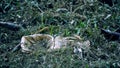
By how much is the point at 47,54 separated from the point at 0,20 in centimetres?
118

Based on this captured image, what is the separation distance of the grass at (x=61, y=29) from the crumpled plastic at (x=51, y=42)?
0.29ft

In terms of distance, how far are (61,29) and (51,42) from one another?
40 cm

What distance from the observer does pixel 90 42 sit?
388 cm

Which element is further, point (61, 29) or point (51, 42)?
point (61, 29)

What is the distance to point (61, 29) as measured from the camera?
4086mm

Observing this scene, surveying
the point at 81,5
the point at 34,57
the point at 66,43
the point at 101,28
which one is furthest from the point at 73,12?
the point at 34,57

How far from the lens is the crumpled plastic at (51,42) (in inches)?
143

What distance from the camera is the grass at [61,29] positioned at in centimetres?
343

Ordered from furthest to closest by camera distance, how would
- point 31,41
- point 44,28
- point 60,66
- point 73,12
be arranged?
1. point 73,12
2. point 44,28
3. point 31,41
4. point 60,66

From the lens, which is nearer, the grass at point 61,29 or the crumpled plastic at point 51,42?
the grass at point 61,29

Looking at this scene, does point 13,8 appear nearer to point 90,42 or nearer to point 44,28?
point 44,28

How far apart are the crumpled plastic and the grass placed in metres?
0.09

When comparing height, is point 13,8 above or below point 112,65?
above

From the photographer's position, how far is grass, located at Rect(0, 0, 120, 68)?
135 inches
